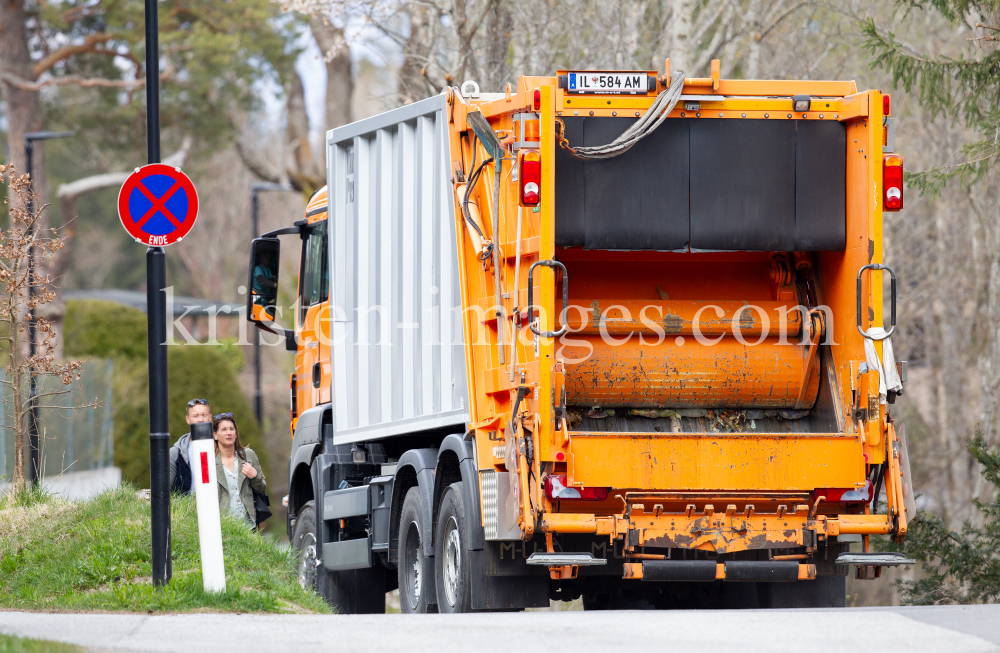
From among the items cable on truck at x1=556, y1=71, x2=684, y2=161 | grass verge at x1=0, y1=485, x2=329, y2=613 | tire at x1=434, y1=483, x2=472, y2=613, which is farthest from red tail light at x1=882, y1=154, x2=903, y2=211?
grass verge at x1=0, y1=485, x2=329, y2=613

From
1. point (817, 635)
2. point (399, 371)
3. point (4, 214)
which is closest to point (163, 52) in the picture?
point (4, 214)

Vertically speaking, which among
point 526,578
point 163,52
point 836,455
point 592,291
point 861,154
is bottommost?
point 526,578

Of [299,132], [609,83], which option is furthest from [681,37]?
[299,132]

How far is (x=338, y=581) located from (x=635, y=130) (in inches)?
198

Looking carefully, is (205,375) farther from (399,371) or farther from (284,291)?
(399,371)

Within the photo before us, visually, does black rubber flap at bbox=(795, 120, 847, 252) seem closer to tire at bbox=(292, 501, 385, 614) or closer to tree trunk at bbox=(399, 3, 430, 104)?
tire at bbox=(292, 501, 385, 614)

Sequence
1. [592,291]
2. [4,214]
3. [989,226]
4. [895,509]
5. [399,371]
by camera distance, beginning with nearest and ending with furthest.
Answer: [895,509], [592,291], [399,371], [989,226], [4,214]

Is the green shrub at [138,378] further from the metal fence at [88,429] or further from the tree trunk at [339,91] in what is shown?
the tree trunk at [339,91]

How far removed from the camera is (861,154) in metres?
8.15

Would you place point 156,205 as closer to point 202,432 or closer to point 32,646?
point 202,432

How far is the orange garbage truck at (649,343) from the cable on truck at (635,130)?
0.01 m

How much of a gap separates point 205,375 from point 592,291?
67.2 ft

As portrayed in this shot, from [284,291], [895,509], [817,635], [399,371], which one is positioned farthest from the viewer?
[284,291]

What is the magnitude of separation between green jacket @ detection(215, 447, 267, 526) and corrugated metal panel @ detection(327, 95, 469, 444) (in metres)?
1.71
